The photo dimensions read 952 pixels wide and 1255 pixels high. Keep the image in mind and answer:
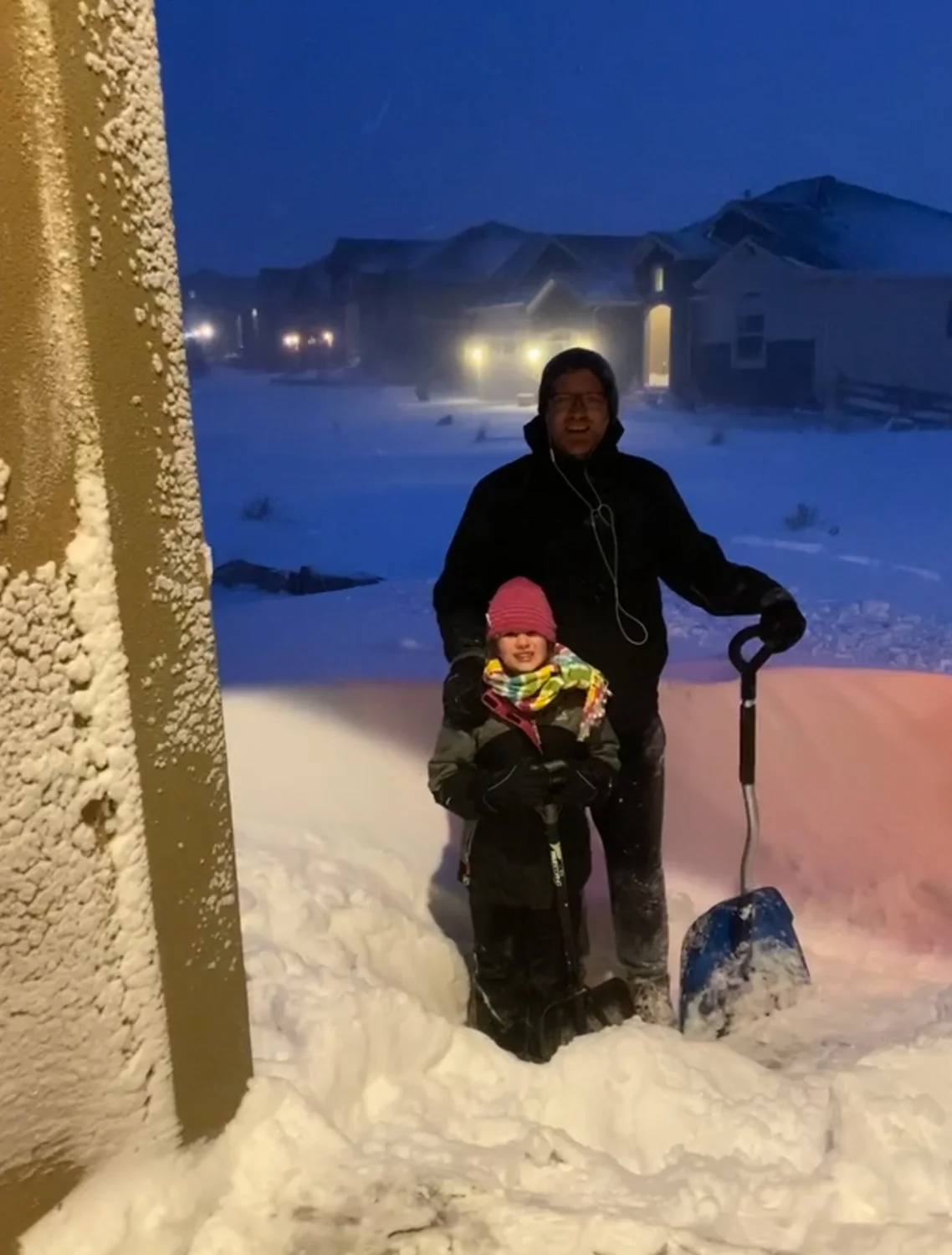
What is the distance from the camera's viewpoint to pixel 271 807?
3.68m

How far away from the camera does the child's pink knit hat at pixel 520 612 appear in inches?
103

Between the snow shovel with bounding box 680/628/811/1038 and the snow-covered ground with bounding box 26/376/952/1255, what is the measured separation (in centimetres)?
9

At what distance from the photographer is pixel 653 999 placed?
3.13 meters

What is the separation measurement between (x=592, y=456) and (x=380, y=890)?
1.45m

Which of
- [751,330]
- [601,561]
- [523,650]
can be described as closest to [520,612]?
[523,650]

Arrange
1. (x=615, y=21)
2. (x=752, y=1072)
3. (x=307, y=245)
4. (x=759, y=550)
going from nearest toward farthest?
(x=752, y=1072)
(x=759, y=550)
(x=307, y=245)
(x=615, y=21)

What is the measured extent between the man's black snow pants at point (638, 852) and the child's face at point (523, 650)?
46cm

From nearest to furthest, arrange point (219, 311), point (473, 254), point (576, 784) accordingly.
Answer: point (576, 784) → point (219, 311) → point (473, 254)

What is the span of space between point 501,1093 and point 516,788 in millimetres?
661

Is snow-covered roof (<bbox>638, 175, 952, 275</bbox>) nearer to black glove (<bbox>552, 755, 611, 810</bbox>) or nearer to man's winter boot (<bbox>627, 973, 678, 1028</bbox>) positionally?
man's winter boot (<bbox>627, 973, 678, 1028</bbox>)

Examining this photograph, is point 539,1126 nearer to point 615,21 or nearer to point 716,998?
point 716,998

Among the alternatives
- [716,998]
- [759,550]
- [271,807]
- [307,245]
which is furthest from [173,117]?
[716,998]

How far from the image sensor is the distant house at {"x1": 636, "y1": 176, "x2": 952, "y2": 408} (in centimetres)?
951

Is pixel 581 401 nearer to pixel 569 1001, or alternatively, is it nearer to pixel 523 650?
pixel 523 650
